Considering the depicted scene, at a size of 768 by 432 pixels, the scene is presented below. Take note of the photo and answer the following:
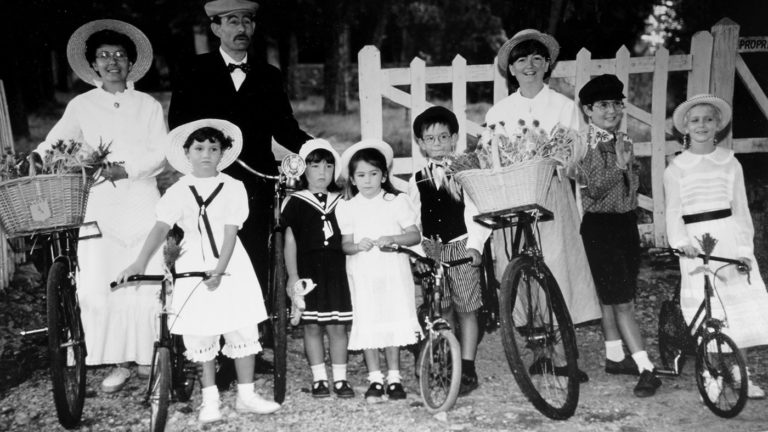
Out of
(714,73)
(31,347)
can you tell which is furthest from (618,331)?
(31,347)

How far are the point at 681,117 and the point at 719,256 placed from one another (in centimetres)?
91

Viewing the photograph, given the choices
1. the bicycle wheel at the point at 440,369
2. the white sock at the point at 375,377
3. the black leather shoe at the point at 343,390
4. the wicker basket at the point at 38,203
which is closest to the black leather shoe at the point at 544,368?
the bicycle wheel at the point at 440,369

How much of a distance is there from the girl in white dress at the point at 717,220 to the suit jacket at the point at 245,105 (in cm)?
248

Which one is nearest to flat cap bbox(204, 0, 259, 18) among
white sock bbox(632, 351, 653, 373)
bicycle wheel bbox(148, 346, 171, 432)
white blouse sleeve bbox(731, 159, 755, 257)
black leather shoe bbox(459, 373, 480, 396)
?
bicycle wheel bbox(148, 346, 171, 432)

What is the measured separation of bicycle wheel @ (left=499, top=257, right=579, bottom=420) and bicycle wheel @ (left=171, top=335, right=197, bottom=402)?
1.89m

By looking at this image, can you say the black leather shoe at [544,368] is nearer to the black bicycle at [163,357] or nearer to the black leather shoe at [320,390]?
the black leather shoe at [320,390]

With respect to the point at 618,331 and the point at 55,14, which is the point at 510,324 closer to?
the point at 618,331

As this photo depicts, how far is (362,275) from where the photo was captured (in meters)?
4.66

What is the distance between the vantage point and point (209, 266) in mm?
4445

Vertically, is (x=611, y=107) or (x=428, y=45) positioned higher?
(x=428, y=45)

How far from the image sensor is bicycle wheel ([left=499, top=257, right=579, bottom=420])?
4125mm

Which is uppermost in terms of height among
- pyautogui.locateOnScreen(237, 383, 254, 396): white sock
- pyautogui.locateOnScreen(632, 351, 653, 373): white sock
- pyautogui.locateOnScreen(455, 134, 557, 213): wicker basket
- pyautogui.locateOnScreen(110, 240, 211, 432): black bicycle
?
pyautogui.locateOnScreen(455, 134, 557, 213): wicker basket

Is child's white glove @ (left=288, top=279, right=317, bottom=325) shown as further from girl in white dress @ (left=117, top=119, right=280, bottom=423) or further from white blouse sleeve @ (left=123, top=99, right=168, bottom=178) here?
white blouse sleeve @ (left=123, top=99, right=168, bottom=178)

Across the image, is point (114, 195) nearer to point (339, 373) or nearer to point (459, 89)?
point (339, 373)
